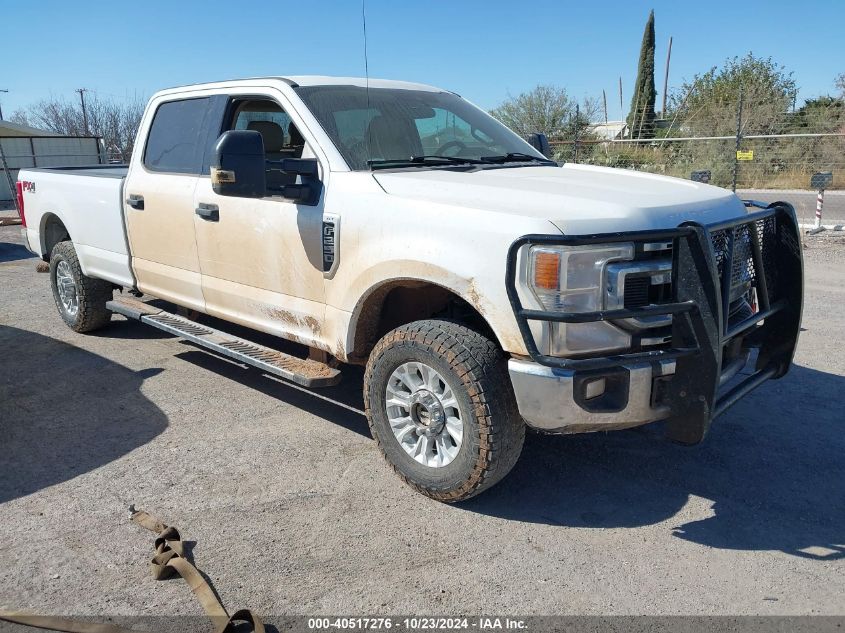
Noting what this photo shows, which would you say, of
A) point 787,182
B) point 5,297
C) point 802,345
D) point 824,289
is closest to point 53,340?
point 5,297

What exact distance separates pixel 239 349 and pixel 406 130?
1749 millimetres

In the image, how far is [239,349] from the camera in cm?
477

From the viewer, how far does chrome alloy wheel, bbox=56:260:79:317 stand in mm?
6728

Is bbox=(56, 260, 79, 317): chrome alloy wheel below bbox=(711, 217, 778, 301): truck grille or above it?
below

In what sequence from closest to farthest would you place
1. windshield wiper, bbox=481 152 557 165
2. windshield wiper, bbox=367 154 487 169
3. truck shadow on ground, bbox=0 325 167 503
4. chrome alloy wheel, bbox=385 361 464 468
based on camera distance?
1. chrome alloy wheel, bbox=385 361 464 468
2. truck shadow on ground, bbox=0 325 167 503
3. windshield wiper, bbox=367 154 487 169
4. windshield wiper, bbox=481 152 557 165

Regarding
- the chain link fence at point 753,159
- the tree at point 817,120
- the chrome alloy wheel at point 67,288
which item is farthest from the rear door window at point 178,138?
the tree at point 817,120

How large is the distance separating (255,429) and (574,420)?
2.24 metres

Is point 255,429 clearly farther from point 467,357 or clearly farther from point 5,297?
point 5,297

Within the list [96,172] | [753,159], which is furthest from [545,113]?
[96,172]

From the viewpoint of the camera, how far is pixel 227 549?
3271mm

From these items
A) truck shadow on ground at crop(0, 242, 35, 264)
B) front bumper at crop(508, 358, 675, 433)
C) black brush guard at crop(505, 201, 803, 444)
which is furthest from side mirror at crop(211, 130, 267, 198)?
truck shadow on ground at crop(0, 242, 35, 264)

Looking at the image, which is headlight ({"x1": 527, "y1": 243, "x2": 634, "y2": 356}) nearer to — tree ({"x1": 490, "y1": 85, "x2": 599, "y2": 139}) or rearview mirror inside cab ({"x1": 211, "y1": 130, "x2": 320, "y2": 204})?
rearview mirror inside cab ({"x1": 211, "y1": 130, "x2": 320, "y2": 204})

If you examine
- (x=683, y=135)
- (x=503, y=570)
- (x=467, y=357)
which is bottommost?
(x=503, y=570)

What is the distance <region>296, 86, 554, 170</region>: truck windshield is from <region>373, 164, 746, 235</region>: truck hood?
0.91ft
